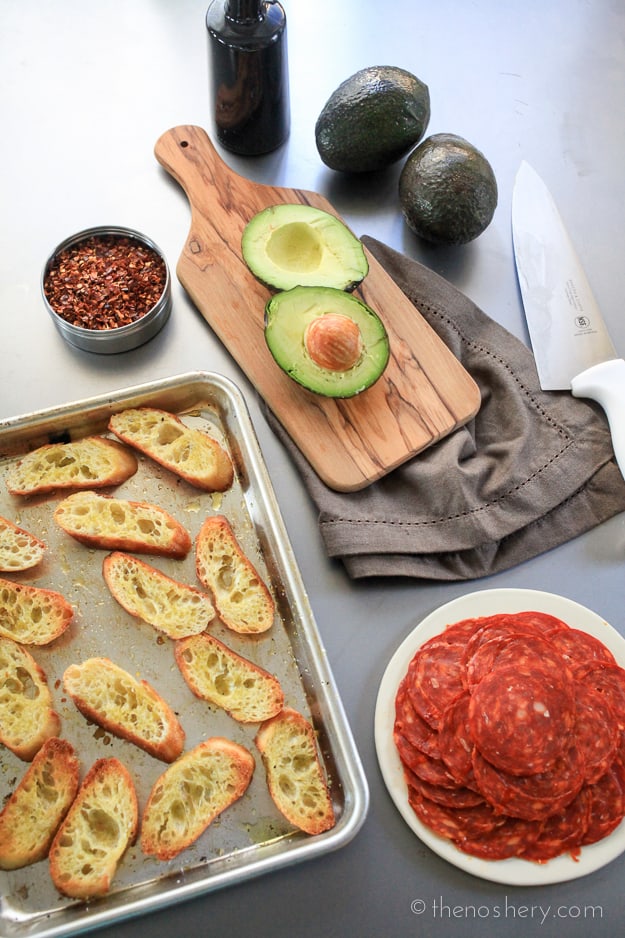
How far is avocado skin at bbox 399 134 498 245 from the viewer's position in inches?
58.9

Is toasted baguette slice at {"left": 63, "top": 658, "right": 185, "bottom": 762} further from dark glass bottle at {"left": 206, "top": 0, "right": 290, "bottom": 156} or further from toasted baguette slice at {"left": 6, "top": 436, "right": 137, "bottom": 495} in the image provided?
dark glass bottle at {"left": 206, "top": 0, "right": 290, "bottom": 156}

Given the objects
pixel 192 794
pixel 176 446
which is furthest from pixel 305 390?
pixel 192 794

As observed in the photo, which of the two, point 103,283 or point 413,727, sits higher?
point 103,283

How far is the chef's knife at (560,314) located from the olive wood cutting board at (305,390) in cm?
18

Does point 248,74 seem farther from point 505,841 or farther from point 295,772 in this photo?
point 505,841

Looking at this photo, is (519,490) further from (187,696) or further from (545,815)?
(187,696)

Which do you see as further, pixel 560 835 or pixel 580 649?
pixel 580 649

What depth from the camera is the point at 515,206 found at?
167cm

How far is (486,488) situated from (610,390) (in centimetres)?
29

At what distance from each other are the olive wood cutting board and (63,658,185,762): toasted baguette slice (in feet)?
1.53

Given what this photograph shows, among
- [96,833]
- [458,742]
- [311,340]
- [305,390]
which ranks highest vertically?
[311,340]

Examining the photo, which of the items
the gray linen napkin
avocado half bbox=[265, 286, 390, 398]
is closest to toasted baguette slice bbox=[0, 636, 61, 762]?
the gray linen napkin

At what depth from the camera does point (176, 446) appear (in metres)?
1.42

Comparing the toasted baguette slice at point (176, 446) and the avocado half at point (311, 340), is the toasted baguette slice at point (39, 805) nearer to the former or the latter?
the toasted baguette slice at point (176, 446)
